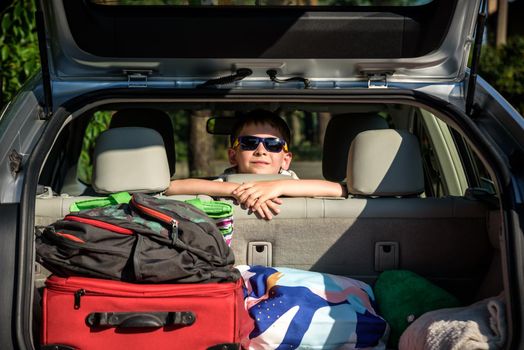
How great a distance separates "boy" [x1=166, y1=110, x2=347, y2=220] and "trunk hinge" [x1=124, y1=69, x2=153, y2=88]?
46 centimetres

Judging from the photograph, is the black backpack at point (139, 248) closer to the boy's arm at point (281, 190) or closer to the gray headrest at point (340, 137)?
the boy's arm at point (281, 190)

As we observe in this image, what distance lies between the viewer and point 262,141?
11.3 ft

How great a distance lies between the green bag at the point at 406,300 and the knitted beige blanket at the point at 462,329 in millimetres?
215

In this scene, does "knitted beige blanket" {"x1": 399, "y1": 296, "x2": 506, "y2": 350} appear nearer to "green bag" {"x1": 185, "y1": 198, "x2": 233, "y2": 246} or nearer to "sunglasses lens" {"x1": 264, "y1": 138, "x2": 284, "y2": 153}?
"green bag" {"x1": 185, "y1": 198, "x2": 233, "y2": 246}

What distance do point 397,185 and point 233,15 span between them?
84 cm

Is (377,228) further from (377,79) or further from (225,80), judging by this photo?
(225,80)

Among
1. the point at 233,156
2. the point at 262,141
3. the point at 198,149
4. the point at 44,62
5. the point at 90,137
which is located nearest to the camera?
the point at 44,62

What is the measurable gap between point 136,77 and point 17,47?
367 centimetres

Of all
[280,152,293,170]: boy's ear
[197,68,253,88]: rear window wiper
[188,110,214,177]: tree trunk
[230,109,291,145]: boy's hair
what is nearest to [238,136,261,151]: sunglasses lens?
[230,109,291,145]: boy's hair

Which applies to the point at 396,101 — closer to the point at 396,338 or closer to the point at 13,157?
the point at 396,338

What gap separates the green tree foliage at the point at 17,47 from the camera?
19.8ft

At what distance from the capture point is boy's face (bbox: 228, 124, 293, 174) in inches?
137

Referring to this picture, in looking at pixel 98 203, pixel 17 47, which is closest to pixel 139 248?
pixel 98 203

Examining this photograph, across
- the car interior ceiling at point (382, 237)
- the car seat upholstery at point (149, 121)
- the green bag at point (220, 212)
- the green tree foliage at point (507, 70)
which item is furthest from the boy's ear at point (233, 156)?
the green tree foliage at point (507, 70)
